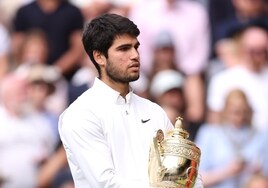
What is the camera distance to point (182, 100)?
11688mm

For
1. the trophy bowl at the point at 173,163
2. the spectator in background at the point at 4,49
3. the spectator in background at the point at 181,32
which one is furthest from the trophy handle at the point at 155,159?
the spectator in background at the point at 4,49

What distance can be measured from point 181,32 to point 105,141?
21.6 feet

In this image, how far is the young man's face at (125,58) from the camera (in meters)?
5.62

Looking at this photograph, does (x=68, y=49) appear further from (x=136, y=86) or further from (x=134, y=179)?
(x=134, y=179)

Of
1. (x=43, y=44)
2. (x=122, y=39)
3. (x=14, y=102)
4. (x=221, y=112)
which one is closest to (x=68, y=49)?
(x=43, y=44)

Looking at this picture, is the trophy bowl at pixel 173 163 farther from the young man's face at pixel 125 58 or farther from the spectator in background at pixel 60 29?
the spectator in background at pixel 60 29

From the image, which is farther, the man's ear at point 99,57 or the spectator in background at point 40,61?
the spectator in background at point 40,61

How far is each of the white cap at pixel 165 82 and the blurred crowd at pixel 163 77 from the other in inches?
0.4

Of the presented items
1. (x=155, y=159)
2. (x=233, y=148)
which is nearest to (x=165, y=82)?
(x=233, y=148)

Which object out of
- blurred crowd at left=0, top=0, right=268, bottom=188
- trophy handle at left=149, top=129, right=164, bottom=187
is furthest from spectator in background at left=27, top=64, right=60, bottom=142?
trophy handle at left=149, top=129, right=164, bottom=187

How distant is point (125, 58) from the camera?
18.5ft

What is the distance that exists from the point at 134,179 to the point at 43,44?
6890 millimetres

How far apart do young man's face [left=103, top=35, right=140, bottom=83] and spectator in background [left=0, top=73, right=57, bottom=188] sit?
5.76 metres

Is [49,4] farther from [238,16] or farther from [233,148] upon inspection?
[233,148]
